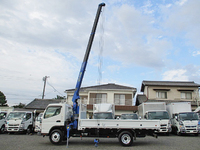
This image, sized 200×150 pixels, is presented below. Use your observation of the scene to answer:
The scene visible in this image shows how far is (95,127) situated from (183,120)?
355 inches

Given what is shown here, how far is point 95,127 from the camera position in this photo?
10.3m

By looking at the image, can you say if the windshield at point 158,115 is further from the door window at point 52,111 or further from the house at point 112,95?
the house at point 112,95

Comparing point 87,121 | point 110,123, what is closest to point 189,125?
point 110,123

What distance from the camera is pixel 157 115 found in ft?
51.6

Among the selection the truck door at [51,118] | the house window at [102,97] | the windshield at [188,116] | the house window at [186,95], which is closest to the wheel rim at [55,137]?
the truck door at [51,118]

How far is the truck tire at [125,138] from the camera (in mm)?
10078

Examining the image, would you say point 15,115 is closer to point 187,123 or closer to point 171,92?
point 187,123

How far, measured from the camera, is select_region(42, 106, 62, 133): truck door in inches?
421

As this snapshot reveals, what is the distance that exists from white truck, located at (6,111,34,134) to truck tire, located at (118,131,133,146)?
10.5m

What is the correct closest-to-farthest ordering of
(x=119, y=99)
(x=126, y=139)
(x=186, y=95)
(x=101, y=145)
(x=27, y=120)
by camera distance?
(x=126, y=139)
(x=101, y=145)
(x=27, y=120)
(x=119, y=99)
(x=186, y=95)

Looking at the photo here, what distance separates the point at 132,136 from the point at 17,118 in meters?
11.5

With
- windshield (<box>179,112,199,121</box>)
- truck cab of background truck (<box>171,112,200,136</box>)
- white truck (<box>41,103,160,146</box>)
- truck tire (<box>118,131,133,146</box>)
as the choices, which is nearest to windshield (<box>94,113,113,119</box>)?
white truck (<box>41,103,160,146</box>)

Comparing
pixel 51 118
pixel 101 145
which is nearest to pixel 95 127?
pixel 101 145

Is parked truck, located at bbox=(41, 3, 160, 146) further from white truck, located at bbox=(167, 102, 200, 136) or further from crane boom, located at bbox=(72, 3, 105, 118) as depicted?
white truck, located at bbox=(167, 102, 200, 136)
